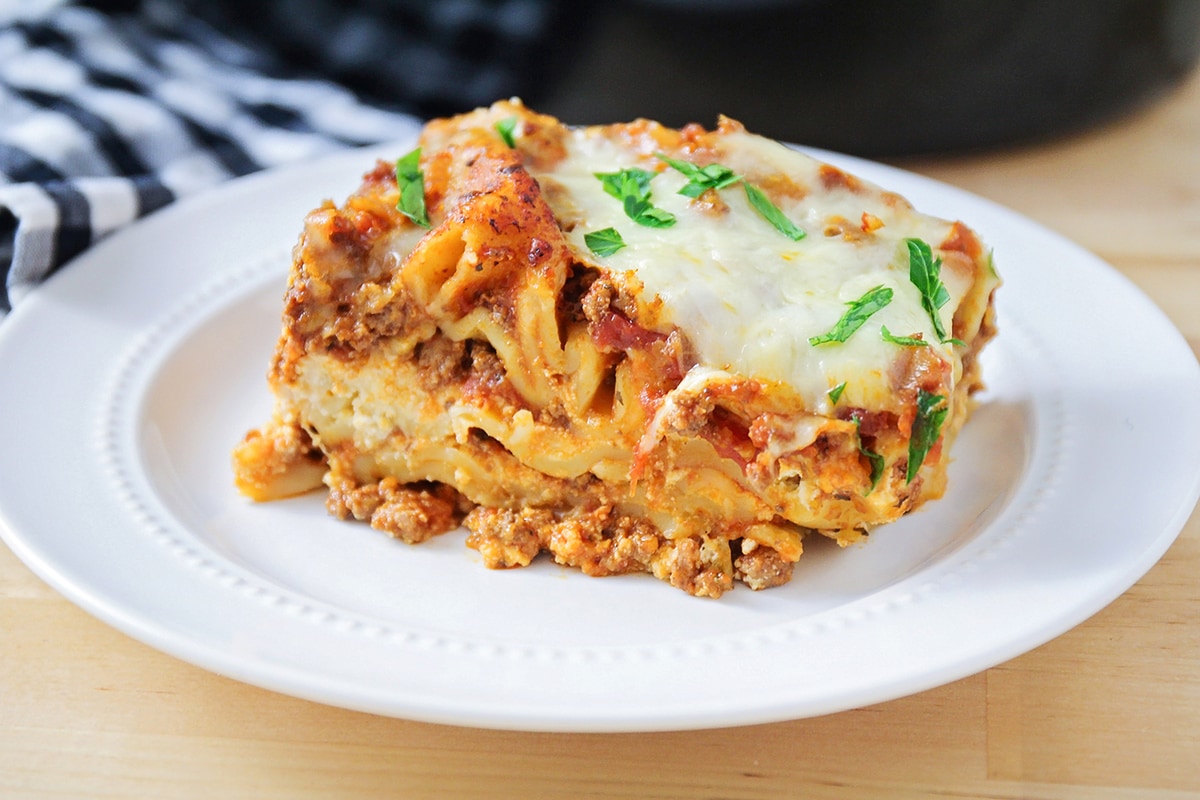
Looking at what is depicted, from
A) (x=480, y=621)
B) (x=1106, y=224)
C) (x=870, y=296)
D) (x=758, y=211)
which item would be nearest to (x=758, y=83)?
(x=1106, y=224)

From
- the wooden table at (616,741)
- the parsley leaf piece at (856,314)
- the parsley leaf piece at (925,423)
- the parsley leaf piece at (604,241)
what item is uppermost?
the parsley leaf piece at (604,241)

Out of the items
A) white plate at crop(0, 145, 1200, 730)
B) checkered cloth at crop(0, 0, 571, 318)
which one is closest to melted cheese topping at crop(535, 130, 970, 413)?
white plate at crop(0, 145, 1200, 730)

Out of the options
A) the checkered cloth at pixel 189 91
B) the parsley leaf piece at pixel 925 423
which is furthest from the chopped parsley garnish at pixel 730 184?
the checkered cloth at pixel 189 91

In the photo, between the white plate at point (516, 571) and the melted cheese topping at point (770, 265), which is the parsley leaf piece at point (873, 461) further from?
the white plate at point (516, 571)

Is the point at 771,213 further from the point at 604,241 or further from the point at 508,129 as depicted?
the point at 508,129

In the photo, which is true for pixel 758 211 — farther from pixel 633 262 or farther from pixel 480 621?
pixel 480 621

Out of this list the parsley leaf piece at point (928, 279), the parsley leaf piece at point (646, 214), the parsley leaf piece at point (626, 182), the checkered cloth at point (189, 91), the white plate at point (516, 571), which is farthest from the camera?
the checkered cloth at point (189, 91)

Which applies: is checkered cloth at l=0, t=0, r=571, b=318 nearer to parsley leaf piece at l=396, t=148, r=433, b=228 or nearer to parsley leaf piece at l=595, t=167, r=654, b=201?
parsley leaf piece at l=396, t=148, r=433, b=228
